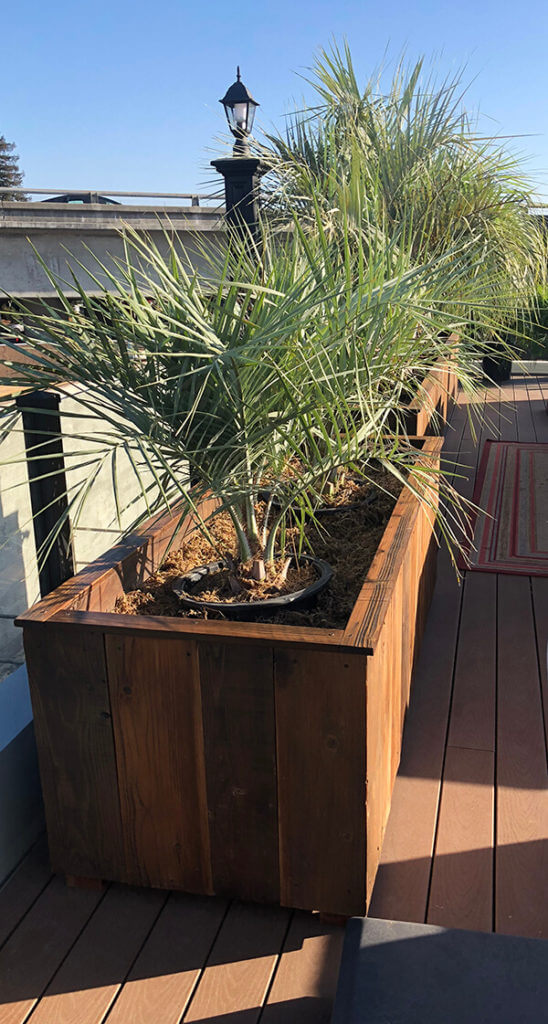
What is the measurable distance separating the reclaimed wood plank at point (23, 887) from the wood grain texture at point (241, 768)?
375 millimetres

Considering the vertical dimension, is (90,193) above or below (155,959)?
above

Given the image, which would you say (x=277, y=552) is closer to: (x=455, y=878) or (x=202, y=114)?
(x=455, y=878)

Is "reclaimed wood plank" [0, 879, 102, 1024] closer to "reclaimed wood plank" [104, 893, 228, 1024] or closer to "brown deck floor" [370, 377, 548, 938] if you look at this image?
"reclaimed wood plank" [104, 893, 228, 1024]

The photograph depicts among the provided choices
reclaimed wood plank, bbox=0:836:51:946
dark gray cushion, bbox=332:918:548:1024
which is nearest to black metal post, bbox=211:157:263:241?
reclaimed wood plank, bbox=0:836:51:946

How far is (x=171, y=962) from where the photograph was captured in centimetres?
143

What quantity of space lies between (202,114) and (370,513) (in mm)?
3859

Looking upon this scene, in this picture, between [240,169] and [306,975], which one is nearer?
[306,975]

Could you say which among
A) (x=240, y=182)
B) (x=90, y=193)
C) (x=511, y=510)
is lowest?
(x=511, y=510)

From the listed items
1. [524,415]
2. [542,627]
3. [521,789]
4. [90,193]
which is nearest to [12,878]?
[521,789]

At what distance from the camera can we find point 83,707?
1501 mm

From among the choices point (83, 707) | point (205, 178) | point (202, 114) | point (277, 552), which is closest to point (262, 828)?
point (83, 707)

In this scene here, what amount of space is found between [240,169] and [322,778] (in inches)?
148

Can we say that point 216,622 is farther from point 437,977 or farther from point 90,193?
point 90,193

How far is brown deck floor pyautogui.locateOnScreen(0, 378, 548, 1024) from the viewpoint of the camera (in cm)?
135
